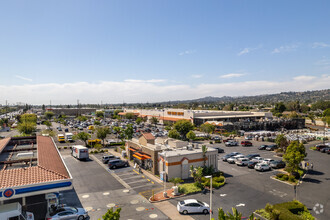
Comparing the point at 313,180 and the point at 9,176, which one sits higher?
the point at 9,176

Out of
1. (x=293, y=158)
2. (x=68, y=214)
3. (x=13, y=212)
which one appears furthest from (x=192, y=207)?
(x=293, y=158)

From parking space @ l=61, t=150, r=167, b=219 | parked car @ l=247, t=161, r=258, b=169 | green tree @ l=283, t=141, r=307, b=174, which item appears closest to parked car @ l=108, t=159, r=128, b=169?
A: parking space @ l=61, t=150, r=167, b=219

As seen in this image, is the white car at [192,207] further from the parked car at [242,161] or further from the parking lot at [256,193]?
the parked car at [242,161]

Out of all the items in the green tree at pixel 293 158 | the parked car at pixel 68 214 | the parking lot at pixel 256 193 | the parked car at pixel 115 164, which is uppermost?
the green tree at pixel 293 158

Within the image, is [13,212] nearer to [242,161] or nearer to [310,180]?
[242,161]

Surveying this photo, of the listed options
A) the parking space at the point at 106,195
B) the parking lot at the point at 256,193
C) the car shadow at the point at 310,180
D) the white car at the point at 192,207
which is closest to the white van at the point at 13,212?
the parking space at the point at 106,195

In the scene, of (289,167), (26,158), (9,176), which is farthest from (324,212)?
(26,158)

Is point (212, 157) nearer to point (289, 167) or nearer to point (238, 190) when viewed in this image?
point (238, 190)
